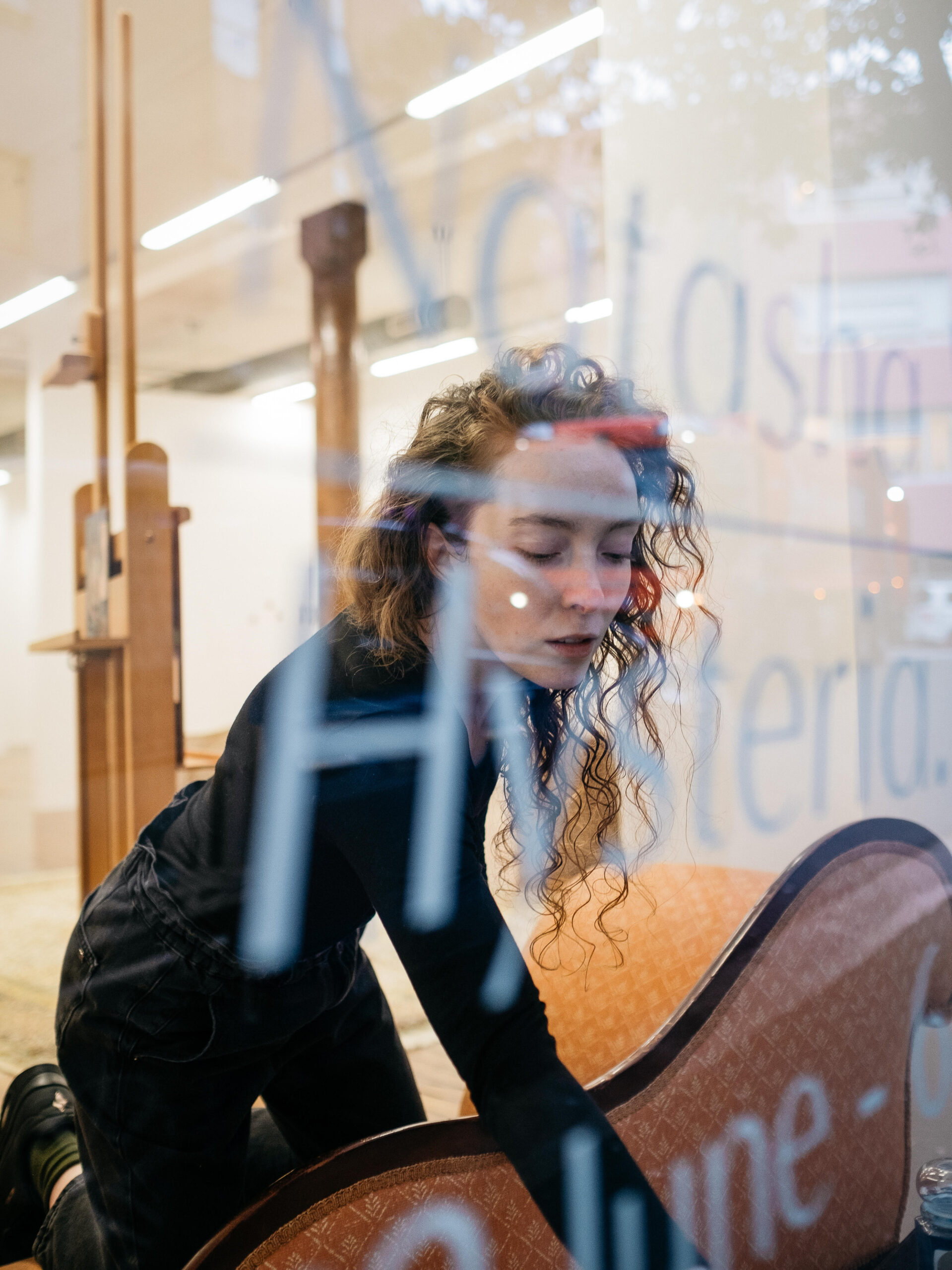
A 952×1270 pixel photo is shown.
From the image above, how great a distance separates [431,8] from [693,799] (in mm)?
1183

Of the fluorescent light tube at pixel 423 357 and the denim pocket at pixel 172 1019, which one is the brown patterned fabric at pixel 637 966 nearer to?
the denim pocket at pixel 172 1019

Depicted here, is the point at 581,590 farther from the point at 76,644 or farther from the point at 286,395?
the point at 286,395

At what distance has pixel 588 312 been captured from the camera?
1.55 metres

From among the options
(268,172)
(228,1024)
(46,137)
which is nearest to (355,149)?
(268,172)

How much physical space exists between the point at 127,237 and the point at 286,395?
36 cm

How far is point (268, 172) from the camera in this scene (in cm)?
124

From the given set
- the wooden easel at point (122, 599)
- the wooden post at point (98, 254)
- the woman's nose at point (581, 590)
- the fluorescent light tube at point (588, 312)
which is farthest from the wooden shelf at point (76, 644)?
the fluorescent light tube at point (588, 312)

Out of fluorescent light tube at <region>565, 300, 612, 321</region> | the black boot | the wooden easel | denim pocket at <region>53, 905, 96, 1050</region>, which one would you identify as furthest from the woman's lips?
fluorescent light tube at <region>565, 300, 612, 321</region>

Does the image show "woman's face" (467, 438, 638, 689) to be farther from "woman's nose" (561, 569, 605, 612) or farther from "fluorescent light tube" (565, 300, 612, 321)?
"fluorescent light tube" (565, 300, 612, 321)

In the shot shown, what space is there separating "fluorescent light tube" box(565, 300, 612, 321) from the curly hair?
0.62 metres

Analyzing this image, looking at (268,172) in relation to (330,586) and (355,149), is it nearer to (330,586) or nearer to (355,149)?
(355,149)

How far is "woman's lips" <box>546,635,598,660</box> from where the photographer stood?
728 mm

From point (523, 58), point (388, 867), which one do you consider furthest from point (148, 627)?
point (523, 58)

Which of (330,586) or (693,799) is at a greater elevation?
(330,586)
